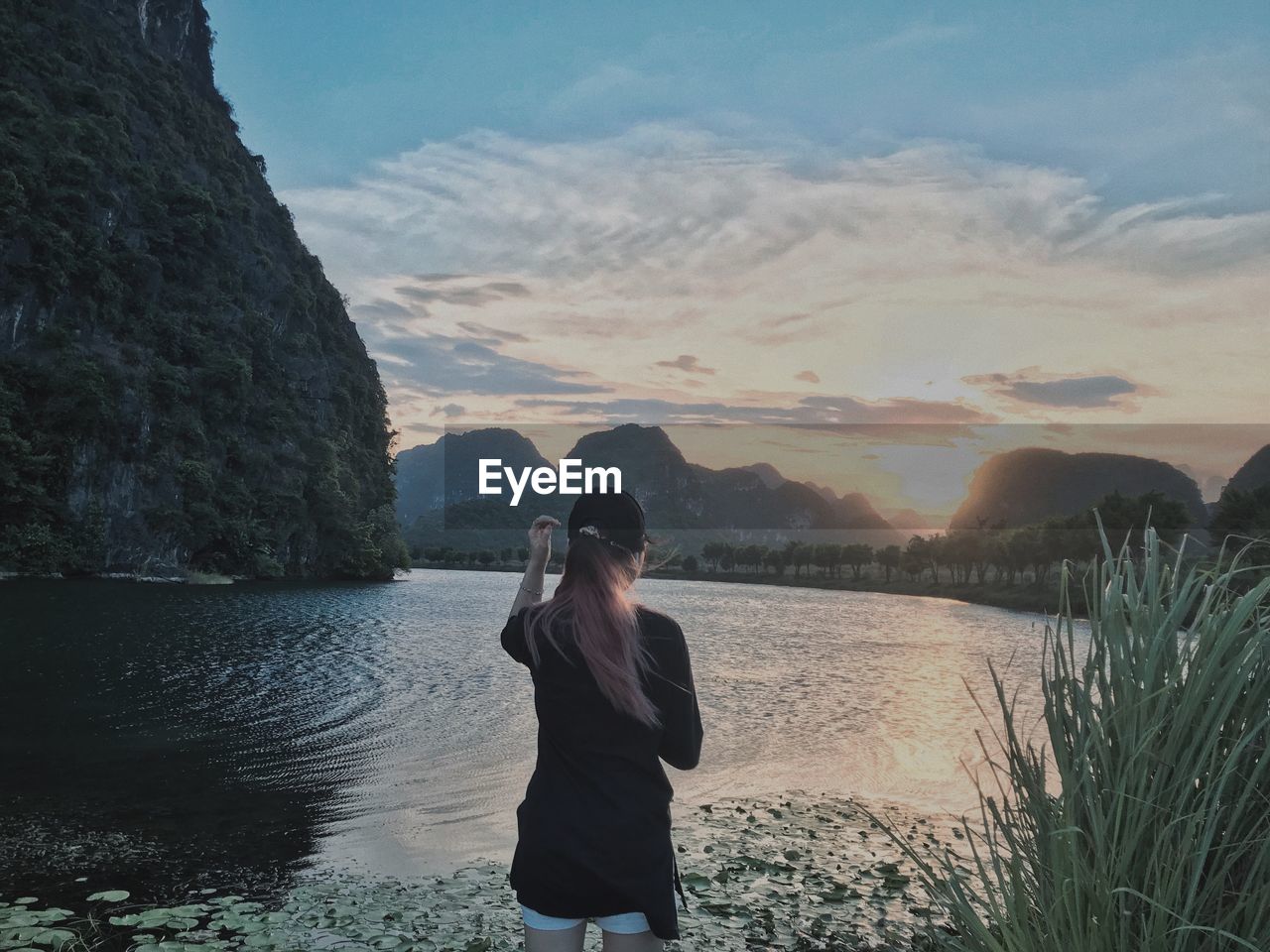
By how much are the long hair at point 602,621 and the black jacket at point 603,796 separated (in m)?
0.04

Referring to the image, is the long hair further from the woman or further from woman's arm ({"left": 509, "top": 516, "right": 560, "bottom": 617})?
woman's arm ({"left": 509, "top": 516, "right": 560, "bottom": 617})

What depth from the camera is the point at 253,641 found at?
91.6 feet

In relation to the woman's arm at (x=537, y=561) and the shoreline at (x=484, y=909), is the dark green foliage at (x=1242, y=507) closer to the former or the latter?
the shoreline at (x=484, y=909)

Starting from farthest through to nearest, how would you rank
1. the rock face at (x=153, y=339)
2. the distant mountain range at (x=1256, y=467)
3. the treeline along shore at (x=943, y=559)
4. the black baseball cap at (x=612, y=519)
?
the distant mountain range at (x=1256, y=467)
the treeline along shore at (x=943, y=559)
the rock face at (x=153, y=339)
the black baseball cap at (x=612, y=519)

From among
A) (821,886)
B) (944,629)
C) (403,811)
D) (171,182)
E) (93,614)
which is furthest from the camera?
(171,182)

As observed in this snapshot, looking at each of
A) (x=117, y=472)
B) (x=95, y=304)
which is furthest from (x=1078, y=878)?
(x=95, y=304)

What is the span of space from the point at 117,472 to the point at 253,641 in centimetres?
4298

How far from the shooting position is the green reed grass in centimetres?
218

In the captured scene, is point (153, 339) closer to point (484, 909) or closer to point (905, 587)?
point (484, 909)

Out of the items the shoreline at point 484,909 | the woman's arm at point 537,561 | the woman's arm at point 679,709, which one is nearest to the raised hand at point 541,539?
the woman's arm at point 537,561

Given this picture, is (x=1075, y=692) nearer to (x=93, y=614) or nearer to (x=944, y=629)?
(x=93, y=614)

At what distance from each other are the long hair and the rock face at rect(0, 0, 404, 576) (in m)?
63.7

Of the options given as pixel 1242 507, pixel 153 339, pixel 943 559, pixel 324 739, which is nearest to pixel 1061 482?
pixel 943 559

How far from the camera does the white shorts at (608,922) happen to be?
8.53 ft
